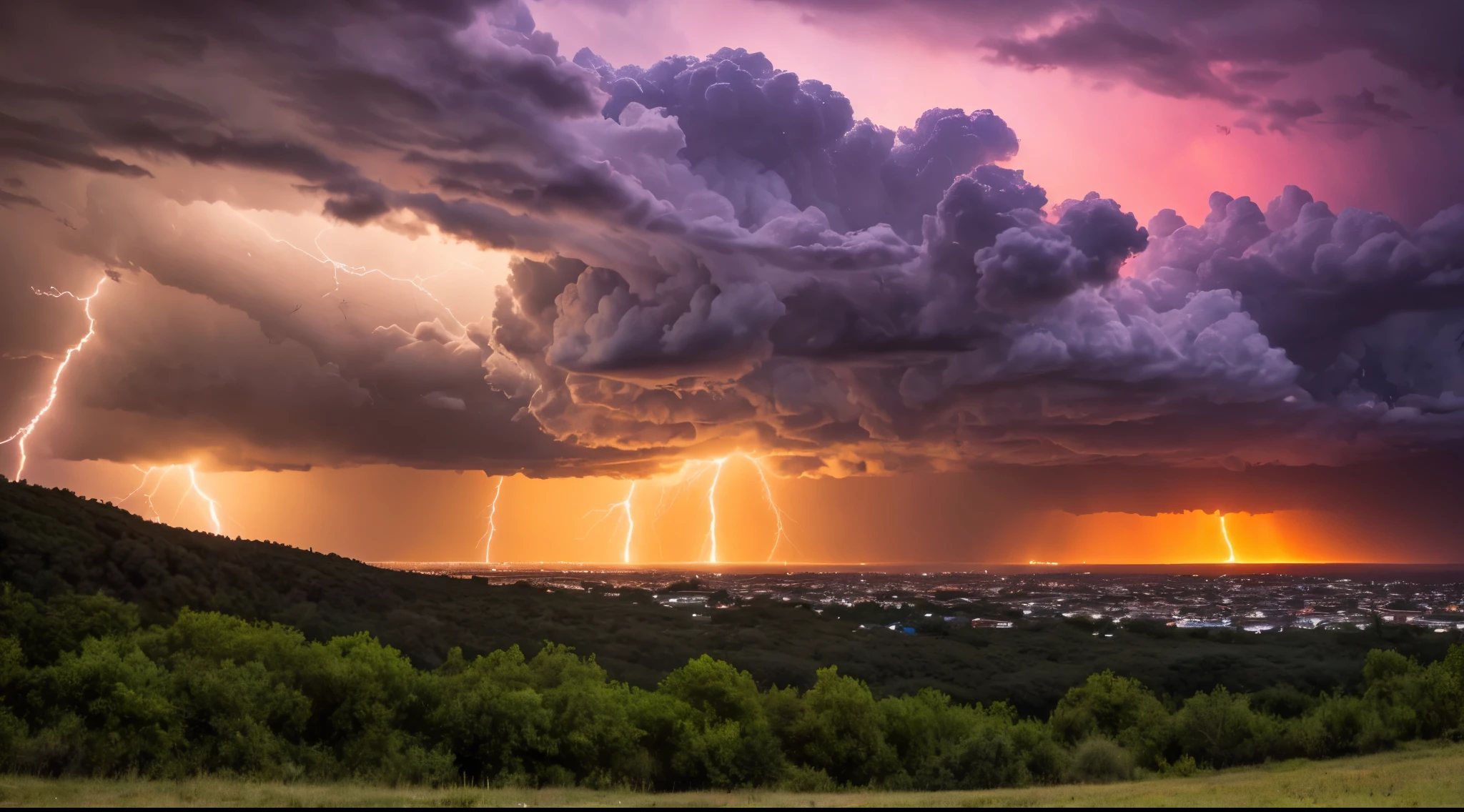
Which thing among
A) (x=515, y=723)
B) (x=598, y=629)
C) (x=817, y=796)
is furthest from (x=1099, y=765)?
(x=598, y=629)

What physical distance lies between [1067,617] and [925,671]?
90.8 meters

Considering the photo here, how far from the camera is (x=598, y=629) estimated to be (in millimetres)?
123250

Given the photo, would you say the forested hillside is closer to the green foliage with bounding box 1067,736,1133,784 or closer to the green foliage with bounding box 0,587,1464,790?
the green foliage with bounding box 0,587,1464,790

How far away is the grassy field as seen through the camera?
25.6m

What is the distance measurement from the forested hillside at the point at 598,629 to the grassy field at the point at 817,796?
46356 mm

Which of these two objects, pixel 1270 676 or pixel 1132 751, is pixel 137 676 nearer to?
pixel 1132 751

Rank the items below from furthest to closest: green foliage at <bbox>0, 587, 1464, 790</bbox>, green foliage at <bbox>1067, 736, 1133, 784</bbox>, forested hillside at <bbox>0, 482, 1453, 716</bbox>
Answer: forested hillside at <bbox>0, 482, 1453, 716</bbox>
green foliage at <bbox>1067, 736, 1133, 784</bbox>
green foliage at <bbox>0, 587, 1464, 790</bbox>

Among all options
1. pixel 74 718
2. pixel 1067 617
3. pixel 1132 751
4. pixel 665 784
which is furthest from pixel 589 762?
pixel 1067 617

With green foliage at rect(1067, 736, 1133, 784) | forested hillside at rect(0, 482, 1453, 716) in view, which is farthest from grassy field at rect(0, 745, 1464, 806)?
forested hillside at rect(0, 482, 1453, 716)

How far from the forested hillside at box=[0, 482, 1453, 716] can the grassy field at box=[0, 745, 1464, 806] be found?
Result: 46.4 metres

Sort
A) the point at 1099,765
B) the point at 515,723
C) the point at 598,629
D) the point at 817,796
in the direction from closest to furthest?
the point at 817,796 → the point at 515,723 → the point at 1099,765 → the point at 598,629

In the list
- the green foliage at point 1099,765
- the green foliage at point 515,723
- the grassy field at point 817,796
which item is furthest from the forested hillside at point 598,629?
the green foliage at point 1099,765

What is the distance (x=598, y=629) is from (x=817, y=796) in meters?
92.1

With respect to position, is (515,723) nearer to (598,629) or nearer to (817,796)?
(817,796)
